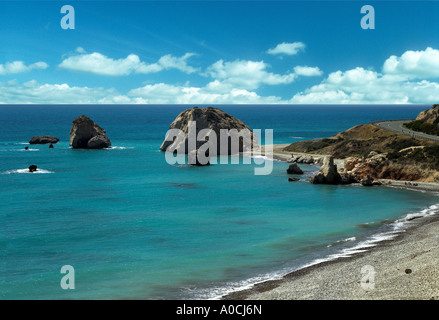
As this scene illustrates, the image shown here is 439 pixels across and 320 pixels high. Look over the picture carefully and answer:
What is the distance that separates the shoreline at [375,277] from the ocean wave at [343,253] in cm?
49

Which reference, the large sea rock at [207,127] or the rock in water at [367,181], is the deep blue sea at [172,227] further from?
the large sea rock at [207,127]

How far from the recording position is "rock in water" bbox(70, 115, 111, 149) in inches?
5271

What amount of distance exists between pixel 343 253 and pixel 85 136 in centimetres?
10370

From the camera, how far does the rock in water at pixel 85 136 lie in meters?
134

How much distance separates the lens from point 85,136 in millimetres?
135375

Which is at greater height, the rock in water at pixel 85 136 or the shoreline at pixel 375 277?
the rock in water at pixel 85 136

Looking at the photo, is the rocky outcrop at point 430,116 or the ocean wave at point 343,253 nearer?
the ocean wave at point 343,253

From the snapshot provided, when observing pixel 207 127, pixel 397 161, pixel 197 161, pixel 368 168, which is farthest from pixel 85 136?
pixel 397 161

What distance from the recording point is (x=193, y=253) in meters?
43.8

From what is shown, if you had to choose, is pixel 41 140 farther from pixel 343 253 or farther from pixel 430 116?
pixel 343 253

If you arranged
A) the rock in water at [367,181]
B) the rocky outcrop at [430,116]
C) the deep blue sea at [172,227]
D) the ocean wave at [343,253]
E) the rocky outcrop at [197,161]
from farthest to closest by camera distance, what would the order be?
the rocky outcrop at [430,116], the rocky outcrop at [197,161], the rock in water at [367,181], the deep blue sea at [172,227], the ocean wave at [343,253]

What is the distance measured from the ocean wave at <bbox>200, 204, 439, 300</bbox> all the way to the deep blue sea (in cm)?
14

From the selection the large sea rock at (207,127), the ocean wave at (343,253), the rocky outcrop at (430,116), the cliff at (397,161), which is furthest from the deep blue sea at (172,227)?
the rocky outcrop at (430,116)

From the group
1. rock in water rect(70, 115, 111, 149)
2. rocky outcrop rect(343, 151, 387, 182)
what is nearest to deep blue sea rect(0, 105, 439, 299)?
rocky outcrop rect(343, 151, 387, 182)
